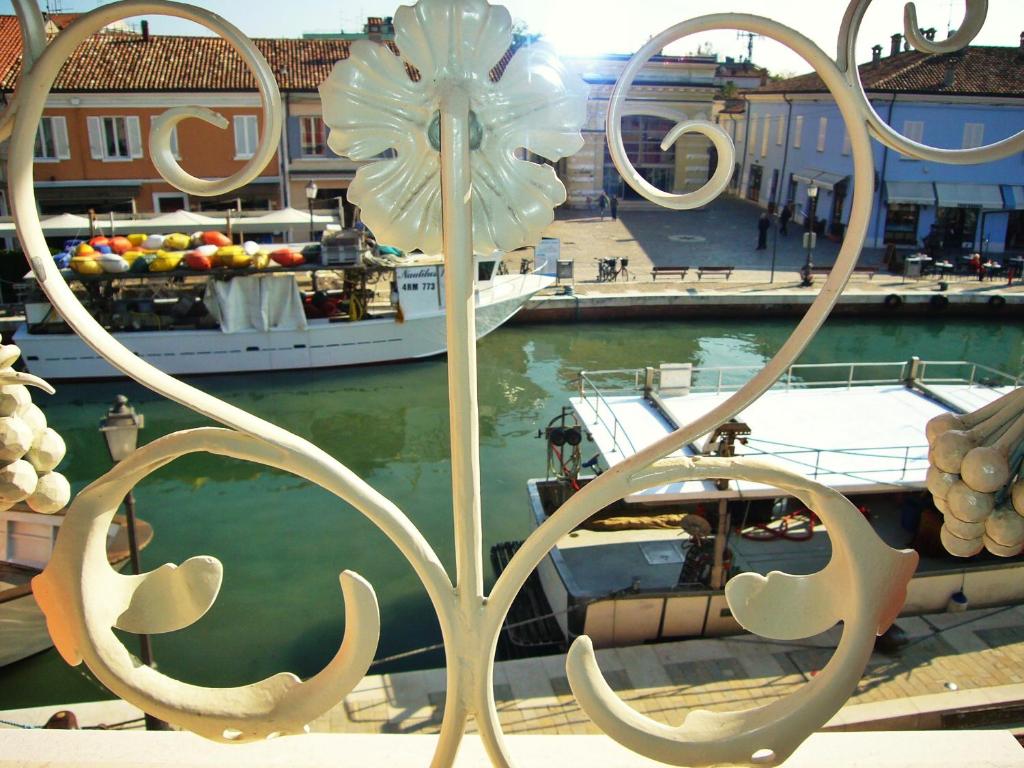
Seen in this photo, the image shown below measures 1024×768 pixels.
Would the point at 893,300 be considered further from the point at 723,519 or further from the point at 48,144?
the point at 48,144

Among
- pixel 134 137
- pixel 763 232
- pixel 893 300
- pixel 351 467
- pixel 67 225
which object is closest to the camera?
pixel 351 467

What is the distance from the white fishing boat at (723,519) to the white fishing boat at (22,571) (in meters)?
3.77

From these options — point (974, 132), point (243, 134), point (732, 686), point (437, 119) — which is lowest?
point (732, 686)

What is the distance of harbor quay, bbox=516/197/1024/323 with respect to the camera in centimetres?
1944

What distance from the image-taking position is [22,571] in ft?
24.9

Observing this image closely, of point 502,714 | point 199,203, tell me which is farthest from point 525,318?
point 502,714

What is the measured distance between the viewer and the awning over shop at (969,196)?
23.4 m

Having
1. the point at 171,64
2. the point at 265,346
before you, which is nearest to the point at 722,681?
the point at 265,346

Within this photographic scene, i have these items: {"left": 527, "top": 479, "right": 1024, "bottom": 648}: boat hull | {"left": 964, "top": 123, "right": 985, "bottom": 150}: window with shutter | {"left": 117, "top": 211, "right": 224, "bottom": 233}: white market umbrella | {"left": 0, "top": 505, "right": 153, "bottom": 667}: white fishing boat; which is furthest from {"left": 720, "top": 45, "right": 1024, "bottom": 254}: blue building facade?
{"left": 0, "top": 505, "right": 153, "bottom": 667}: white fishing boat

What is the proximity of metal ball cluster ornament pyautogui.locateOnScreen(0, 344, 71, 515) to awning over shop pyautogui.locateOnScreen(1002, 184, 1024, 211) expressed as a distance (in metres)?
26.3

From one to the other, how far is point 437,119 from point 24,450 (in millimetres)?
799

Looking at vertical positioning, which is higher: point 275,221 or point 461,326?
point 461,326

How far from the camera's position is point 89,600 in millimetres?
1186

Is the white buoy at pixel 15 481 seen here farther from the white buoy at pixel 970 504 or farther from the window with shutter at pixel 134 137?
the window with shutter at pixel 134 137
